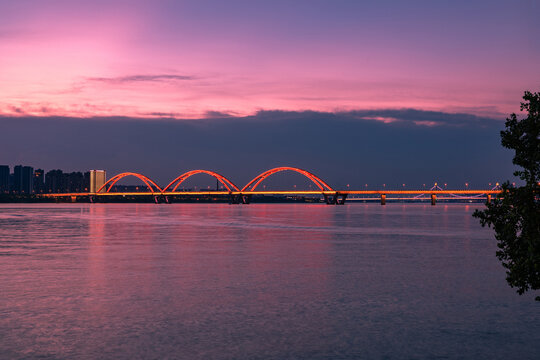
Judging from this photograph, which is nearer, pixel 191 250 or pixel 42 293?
pixel 42 293

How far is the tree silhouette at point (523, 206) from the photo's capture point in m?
9.27

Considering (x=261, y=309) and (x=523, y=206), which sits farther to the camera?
(x=261, y=309)

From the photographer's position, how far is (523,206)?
926 cm

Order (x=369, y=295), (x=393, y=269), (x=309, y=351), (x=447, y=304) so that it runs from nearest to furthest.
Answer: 1. (x=309, y=351)
2. (x=447, y=304)
3. (x=369, y=295)
4. (x=393, y=269)

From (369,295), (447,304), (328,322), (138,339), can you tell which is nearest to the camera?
(138,339)

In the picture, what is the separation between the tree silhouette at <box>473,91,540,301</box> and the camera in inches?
365

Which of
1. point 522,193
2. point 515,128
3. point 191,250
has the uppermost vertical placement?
point 515,128

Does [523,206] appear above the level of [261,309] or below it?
above

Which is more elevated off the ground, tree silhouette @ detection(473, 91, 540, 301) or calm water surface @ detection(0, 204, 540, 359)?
tree silhouette @ detection(473, 91, 540, 301)

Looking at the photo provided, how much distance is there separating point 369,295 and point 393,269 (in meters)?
5.96

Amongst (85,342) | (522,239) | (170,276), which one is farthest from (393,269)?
(85,342)

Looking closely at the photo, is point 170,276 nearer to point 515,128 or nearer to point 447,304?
point 447,304

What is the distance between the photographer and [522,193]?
9.41 metres

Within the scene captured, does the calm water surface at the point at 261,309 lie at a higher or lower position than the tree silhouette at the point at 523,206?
lower
